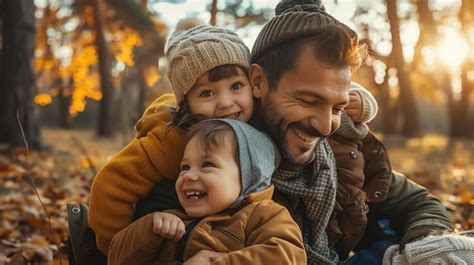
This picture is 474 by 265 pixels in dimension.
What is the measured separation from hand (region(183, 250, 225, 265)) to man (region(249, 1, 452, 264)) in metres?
0.43

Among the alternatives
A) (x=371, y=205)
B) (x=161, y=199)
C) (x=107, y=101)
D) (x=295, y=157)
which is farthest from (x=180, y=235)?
(x=107, y=101)

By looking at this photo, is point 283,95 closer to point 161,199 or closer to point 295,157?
point 295,157

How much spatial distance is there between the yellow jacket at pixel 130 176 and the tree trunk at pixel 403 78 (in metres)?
16.4

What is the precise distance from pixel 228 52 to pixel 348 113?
63 cm

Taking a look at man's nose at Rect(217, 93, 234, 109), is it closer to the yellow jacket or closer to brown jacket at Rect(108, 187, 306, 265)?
the yellow jacket

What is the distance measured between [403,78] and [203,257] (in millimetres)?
17610

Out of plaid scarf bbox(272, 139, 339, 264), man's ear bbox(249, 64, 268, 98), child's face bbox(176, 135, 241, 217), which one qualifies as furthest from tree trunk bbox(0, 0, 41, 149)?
child's face bbox(176, 135, 241, 217)

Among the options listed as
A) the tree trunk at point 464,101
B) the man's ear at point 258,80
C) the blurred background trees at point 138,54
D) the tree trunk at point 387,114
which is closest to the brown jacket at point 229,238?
the man's ear at point 258,80

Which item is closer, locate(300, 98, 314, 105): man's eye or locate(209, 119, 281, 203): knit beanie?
locate(209, 119, 281, 203): knit beanie

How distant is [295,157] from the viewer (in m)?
2.03

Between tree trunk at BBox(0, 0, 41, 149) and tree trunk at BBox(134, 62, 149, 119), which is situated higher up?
tree trunk at BBox(0, 0, 41, 149)

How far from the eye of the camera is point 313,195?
6.75ft

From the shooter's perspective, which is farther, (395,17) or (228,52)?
(395,17)

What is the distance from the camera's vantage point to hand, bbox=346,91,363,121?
7.85ft
